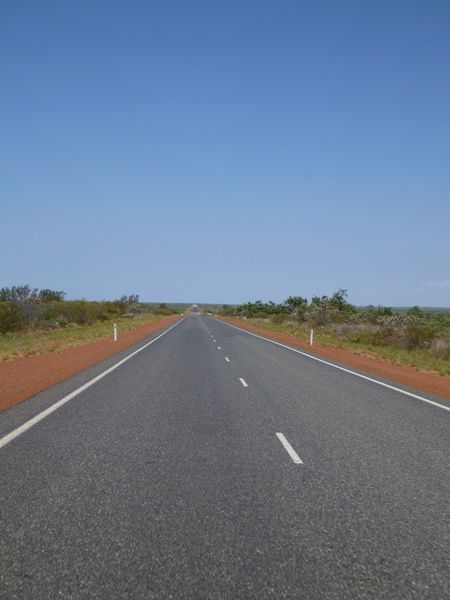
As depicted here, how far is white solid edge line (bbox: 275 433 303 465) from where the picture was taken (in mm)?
6766

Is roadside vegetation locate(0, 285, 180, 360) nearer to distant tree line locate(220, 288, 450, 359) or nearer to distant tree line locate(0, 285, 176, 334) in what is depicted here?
distant tree line locate(0, 285, 176, 334)

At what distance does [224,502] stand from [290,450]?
7.39ft

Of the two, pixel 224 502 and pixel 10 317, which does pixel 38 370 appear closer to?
pixel 224 502

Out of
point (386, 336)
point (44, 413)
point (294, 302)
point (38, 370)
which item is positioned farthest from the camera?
point (294, 302)

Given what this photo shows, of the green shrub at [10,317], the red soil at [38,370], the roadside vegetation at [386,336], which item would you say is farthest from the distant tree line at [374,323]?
the green shrub at [10,317]

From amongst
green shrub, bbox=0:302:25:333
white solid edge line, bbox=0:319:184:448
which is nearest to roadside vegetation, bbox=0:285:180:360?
green shrub, bbox=0:302:25:333

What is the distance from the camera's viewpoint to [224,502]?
519 cm

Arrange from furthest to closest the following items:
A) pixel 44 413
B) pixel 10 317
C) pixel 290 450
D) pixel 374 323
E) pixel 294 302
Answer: pixel 294 302
pixel 374 323
pixel 10 317
pixel 44 413
pixel 290 450

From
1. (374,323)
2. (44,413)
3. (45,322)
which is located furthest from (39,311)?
(44,413)

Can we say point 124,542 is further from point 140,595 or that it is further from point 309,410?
point 309,410

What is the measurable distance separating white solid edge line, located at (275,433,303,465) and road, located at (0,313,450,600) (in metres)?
0.03

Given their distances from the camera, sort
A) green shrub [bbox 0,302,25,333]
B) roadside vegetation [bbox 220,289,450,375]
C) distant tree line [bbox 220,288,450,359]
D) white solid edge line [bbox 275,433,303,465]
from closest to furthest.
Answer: white solid edge line [bbox 275,433,303,465] → roadside vegetation [bbox 220,289,450,375] → distant tree line [bbox 220,288,450,359] → green shrub [bbox 0,302,25,333]

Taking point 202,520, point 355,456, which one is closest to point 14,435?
point 202,520

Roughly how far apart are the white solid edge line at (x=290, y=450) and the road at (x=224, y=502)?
0.03 meters
